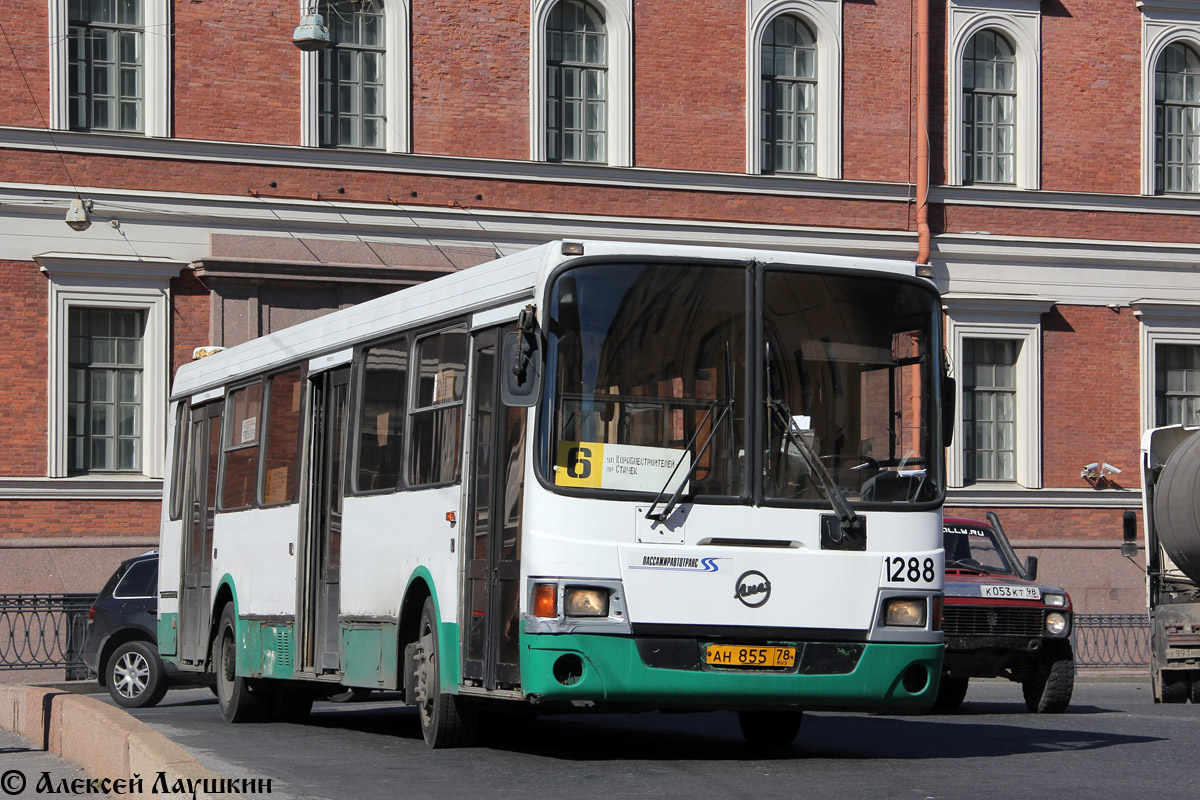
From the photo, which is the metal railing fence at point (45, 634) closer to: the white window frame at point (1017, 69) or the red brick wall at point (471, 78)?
the red brick wall at point (471, 78)

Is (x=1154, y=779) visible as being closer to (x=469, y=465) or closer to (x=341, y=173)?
(x=469, y=465)

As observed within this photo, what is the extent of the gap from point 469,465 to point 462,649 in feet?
3.51

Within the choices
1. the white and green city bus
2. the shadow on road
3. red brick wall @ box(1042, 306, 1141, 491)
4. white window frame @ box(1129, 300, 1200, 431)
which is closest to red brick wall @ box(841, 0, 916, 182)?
red brick wall @ box(1042, 306, 1141, 491)

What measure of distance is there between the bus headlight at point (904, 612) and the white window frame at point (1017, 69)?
812 inches

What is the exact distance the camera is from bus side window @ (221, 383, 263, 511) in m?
16.0

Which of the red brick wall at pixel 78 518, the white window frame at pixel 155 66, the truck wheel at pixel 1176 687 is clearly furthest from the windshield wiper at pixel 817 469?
the white window frame at pixel 155 66

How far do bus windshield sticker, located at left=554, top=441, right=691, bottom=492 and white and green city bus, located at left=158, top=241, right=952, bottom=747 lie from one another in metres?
0.01

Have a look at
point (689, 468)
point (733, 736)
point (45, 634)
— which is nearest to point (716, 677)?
point (689, 468)

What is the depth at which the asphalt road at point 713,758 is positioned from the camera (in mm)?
10031

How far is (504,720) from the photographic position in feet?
42.9

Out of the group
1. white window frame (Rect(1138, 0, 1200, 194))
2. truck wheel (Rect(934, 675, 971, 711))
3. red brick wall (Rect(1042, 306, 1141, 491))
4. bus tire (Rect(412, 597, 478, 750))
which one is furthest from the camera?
white window frame (Rect(1138, 0, 1200, 194))

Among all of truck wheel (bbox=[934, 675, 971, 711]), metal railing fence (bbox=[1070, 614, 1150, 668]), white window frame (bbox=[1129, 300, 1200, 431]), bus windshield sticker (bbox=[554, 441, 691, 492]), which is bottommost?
metal railing fence (bbox=[1070, 614, 1150, 668])

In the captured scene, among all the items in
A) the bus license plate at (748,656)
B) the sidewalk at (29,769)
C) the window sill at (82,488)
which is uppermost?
the window sill at (82,488)

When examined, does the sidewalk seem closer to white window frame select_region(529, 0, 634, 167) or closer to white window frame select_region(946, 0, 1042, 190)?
white window frame select_region(529, 0, 634, 167)
